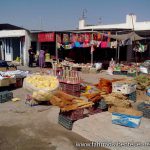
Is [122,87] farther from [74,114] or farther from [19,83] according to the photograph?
[19,83]

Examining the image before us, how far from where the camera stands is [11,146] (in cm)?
666

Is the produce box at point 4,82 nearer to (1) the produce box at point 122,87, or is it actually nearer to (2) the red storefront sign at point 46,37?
(1) the produce box at point 122,87

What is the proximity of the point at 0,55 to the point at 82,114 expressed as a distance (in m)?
21.6

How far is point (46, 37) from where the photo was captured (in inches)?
816

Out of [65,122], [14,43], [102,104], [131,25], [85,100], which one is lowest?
[65,122]

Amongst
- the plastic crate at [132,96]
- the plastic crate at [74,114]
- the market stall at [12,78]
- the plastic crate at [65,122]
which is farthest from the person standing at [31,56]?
the plastic crate at [74,114]

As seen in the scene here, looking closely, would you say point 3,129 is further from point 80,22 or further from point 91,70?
point 80,22

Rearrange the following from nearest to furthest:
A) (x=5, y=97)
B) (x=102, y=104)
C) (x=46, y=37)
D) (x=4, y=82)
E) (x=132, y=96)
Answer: (x=102, y=104)
(x=132, y=96)
(x=5, y=97)
(x=4, y=82)
(x=46, y=37)

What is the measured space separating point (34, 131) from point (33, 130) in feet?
0.29

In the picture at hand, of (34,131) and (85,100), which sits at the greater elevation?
(85,100)

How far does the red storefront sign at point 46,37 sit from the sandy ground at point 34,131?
10676 millimetres

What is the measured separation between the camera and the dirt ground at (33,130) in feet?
22.0

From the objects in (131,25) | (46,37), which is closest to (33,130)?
(46,37)

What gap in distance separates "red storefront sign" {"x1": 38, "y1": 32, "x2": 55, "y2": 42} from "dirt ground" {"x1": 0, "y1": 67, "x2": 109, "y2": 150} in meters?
10.7
